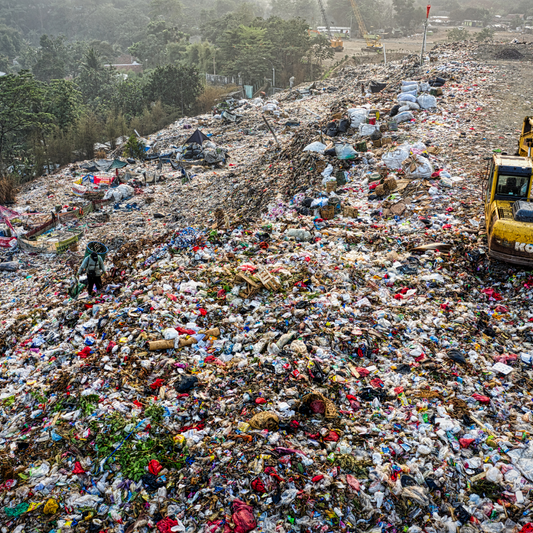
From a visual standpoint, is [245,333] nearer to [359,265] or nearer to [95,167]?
[359,265]

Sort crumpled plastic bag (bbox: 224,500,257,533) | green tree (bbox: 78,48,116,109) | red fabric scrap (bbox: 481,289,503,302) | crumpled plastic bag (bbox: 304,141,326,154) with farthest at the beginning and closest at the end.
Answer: green tree (bbox: 78,48,116,109) < crumpled plastic bag (bbox: 304,141,326,154) < red fabric scrap (bbox: 481,289,503,302) < crumpled plastic bag (bbox: 224,500,257,533)

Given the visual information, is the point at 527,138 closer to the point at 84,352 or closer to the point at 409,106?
the point at 409,106

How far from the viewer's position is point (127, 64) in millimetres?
49969

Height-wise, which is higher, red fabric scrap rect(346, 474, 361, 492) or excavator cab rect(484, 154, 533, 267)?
excavator cab rect(484, 154, 533, 267)

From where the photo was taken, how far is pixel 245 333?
4801mm

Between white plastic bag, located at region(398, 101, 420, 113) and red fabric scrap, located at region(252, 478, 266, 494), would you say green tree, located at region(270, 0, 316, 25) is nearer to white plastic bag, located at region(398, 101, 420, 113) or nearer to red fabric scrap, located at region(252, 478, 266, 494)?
A: white plastic bag, located at region(398, 101, 420, 113)

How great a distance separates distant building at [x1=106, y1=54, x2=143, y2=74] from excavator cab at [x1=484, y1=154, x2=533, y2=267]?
158ft

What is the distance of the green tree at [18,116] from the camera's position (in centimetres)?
1900

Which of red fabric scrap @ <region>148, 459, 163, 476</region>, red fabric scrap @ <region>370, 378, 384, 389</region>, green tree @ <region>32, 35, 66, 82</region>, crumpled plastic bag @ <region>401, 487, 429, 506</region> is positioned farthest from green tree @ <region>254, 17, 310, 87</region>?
crumpled plastic bag @ <region>401, 487, 429, 506</region>

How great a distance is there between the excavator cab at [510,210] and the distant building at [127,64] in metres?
48.2

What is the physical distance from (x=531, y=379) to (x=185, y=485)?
3.37 metres

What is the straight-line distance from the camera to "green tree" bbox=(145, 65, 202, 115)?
25.3m

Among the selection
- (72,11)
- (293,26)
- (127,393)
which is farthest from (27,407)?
(72,11)

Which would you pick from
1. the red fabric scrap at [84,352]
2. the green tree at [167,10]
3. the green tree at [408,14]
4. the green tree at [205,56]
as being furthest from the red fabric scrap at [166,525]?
the green tree at [167,10]
